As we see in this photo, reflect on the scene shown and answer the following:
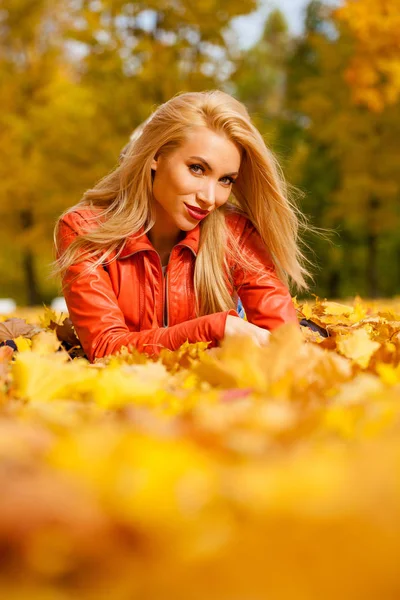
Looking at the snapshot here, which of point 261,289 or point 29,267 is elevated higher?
point 261,289

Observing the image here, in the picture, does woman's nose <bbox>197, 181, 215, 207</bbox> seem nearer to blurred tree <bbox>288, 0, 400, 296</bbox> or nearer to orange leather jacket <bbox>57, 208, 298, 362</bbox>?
orange leather jacket <bbox>57, 208, 298, 362</bbox>

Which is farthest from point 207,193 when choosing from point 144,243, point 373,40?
point 373,40

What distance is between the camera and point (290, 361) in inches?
48.8

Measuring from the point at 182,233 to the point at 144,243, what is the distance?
0.82 feet

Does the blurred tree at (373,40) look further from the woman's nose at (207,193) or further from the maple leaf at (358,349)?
the maple leaf at (358,349)

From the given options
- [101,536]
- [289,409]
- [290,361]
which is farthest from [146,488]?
[290,361]

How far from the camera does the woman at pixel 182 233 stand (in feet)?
8.66

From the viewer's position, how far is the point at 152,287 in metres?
2.82

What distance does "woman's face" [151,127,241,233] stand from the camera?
263cm

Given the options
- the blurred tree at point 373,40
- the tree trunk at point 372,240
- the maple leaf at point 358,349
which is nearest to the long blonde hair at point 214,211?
the maple leaf at point 358,349

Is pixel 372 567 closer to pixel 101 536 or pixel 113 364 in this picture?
pixel 101 536

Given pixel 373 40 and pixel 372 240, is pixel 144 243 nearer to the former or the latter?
pixel 373 40

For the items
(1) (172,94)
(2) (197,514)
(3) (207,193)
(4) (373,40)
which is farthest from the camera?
(1) (172,94)

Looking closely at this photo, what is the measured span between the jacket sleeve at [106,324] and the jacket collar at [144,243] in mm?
131
